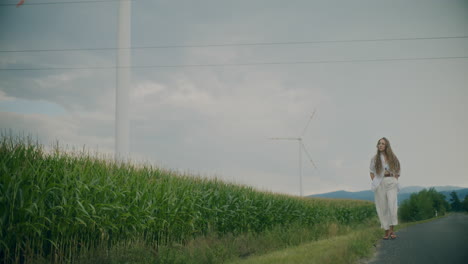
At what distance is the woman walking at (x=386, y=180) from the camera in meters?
10.9

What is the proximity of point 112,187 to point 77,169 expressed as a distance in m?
0.98

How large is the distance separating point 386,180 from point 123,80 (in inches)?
554

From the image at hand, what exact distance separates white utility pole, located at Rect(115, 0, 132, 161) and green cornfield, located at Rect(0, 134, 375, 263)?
5343 millimetres

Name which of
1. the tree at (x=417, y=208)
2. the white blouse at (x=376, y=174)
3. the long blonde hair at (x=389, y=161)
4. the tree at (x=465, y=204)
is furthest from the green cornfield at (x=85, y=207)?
the tree at (x=465, y=204)

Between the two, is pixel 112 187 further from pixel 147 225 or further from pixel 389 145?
pixel 389 145

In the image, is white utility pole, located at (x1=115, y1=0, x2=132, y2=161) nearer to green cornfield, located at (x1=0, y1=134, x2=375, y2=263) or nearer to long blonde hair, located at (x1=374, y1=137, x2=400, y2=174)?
green cornfield, located at (x1=0, y1=134, x2=375, y2=263)

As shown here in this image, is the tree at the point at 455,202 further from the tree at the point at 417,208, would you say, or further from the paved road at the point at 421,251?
the paved road at the point at 421,251

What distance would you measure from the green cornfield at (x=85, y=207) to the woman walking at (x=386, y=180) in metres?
5.30

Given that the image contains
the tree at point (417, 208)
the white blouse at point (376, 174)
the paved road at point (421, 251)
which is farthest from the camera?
the tree at point (417, 208)

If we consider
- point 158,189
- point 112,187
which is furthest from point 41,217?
point 158,189

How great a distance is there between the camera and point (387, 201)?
11133mm

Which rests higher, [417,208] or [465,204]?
[417,208]

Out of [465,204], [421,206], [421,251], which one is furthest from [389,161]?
[465,204]

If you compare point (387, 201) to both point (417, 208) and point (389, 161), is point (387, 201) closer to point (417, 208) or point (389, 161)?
point (389, 161)
